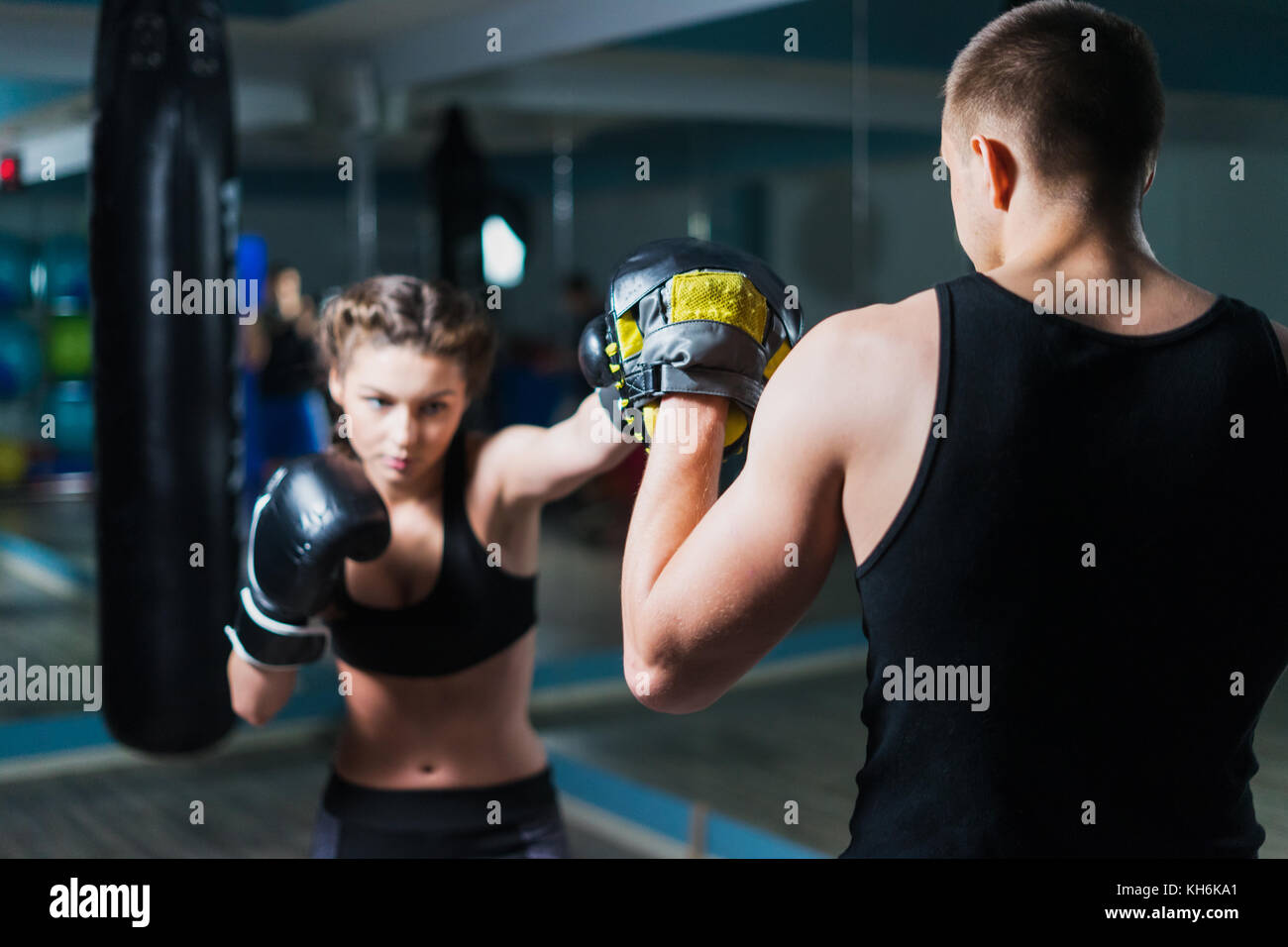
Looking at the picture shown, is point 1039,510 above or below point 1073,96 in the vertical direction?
below

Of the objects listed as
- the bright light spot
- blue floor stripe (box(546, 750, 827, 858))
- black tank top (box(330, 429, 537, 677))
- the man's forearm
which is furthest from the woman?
the bright light spot

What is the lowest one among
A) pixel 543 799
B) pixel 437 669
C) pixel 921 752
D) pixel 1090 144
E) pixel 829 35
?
pixel 543 799

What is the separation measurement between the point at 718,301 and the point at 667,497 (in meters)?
0.22

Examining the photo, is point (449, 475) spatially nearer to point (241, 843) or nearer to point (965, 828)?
point (965, 828)

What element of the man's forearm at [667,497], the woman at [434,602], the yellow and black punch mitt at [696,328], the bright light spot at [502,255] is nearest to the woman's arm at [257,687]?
the woman at [434,602]

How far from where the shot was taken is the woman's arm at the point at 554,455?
1760mm

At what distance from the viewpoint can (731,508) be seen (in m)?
0.97

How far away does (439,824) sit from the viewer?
1.92 meters

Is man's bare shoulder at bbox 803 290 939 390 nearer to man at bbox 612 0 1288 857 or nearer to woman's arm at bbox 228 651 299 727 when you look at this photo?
man at bbox 612 0 1288 857

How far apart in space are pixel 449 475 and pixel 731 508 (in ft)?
3.54

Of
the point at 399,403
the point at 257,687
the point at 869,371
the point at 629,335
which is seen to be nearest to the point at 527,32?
the point at 399,403

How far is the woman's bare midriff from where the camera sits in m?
1.95

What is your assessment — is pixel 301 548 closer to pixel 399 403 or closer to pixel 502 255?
pixel 399 403
